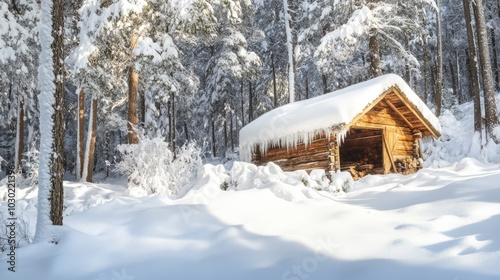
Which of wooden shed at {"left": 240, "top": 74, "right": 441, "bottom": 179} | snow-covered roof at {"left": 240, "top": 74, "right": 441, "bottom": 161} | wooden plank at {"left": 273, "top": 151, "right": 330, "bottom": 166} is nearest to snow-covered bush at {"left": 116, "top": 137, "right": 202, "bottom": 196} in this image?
snow-covered roof at {"left": 240, "top": 74, "right": 441, "bottom": 161}

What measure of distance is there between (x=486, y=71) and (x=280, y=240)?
12595 millimetres

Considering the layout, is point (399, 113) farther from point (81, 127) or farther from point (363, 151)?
point (81, 127)

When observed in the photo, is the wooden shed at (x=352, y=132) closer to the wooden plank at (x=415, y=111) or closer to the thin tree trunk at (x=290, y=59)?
the wooden plank at (x=415, y=111)

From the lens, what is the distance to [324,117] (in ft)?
35.0

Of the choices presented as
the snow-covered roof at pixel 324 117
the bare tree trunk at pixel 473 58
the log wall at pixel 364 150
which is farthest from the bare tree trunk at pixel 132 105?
the bare tree trunk at pixel 473 58

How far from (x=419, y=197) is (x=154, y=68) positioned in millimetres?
10401

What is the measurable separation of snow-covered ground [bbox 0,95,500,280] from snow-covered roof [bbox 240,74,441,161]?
3.44 meters

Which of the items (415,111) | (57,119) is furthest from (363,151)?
(57,119)

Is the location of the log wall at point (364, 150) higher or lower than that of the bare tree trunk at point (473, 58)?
lower

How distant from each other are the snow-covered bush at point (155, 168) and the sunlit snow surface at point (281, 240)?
15.1 feet

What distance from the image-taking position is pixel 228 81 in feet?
84.8

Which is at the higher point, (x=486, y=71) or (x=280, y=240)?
(x=486, y=71)

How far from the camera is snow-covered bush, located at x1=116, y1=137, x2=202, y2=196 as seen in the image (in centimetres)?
1169

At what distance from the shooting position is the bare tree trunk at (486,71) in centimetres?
1339
